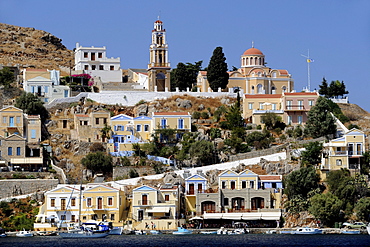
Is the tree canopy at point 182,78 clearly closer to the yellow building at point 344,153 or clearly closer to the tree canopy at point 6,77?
the tree canopy at point 6,77

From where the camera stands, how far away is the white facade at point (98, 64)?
127m

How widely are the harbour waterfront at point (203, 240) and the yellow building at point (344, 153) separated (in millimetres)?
10997

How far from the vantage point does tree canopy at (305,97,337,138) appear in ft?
341

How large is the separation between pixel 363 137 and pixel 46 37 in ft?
243

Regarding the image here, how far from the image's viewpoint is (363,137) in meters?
97.1

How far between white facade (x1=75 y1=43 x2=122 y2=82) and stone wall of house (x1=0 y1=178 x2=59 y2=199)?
3189 cm

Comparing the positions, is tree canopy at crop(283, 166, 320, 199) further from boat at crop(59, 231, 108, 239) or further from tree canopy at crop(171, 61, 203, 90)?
tree canopy at crop(171, 61, 203, 90)

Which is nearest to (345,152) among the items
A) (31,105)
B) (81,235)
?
(81,235)

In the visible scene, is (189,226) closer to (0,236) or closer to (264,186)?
(264,186)

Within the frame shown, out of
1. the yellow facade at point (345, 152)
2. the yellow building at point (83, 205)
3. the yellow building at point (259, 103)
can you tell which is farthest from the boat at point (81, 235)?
the yellow building at point (259, 103)

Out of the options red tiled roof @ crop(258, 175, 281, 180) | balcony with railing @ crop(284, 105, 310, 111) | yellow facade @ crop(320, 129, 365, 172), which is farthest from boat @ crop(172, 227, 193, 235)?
balcony with railing @ crop(284, 105, 310, 111)

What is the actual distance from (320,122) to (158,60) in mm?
24911

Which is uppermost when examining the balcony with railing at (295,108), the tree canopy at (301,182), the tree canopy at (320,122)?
the balcony with railing at (295,108)

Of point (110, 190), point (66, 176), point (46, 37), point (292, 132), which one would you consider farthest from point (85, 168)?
point (46, 37)
